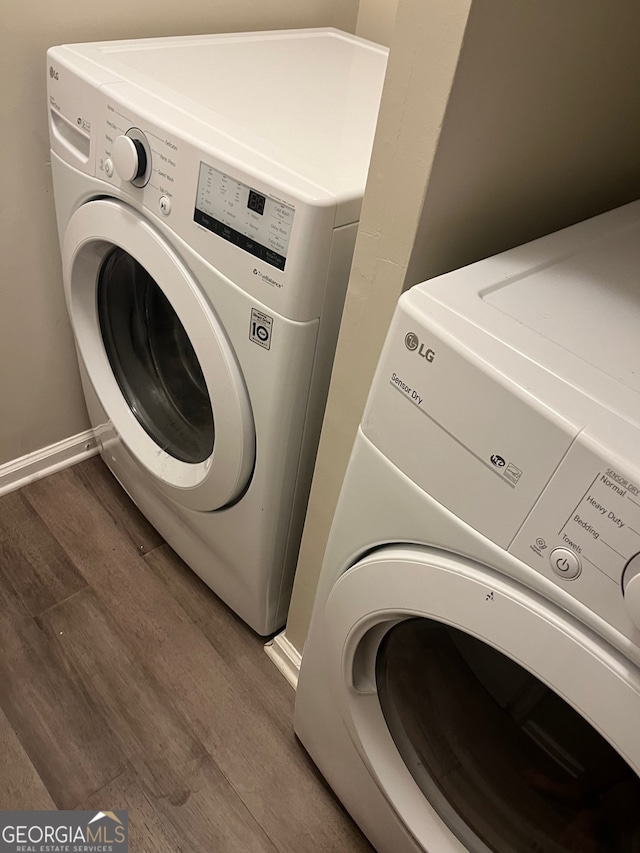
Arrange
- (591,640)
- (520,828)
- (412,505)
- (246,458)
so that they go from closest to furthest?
(591,640), (412,505), (520,828), (246,458)

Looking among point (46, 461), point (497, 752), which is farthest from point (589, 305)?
point (46, 461)

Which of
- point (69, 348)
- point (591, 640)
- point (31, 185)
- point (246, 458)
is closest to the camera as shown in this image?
point (591, 640)

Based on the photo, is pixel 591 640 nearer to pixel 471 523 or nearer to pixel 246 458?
pixel 471 523

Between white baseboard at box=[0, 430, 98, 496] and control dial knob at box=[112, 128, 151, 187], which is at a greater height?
control dial knob at box=[112, 128, 151, 187]

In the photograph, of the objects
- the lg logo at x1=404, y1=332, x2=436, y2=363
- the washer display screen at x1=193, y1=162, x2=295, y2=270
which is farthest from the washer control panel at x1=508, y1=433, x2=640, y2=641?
the washer display screen at x1=193, y1=162, x2=295, y2=270

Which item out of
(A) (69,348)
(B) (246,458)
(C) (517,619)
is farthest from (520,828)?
(A) (69,348)

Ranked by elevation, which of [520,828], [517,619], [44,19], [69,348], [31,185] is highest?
[44,19]

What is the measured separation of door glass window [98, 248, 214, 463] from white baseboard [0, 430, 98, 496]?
328 mm

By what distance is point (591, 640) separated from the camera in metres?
0.46

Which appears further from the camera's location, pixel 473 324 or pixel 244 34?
pixel 244 34

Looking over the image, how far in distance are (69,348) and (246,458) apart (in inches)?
22.4

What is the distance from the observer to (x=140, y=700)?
1.09 m

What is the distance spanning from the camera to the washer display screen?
2.25ft
